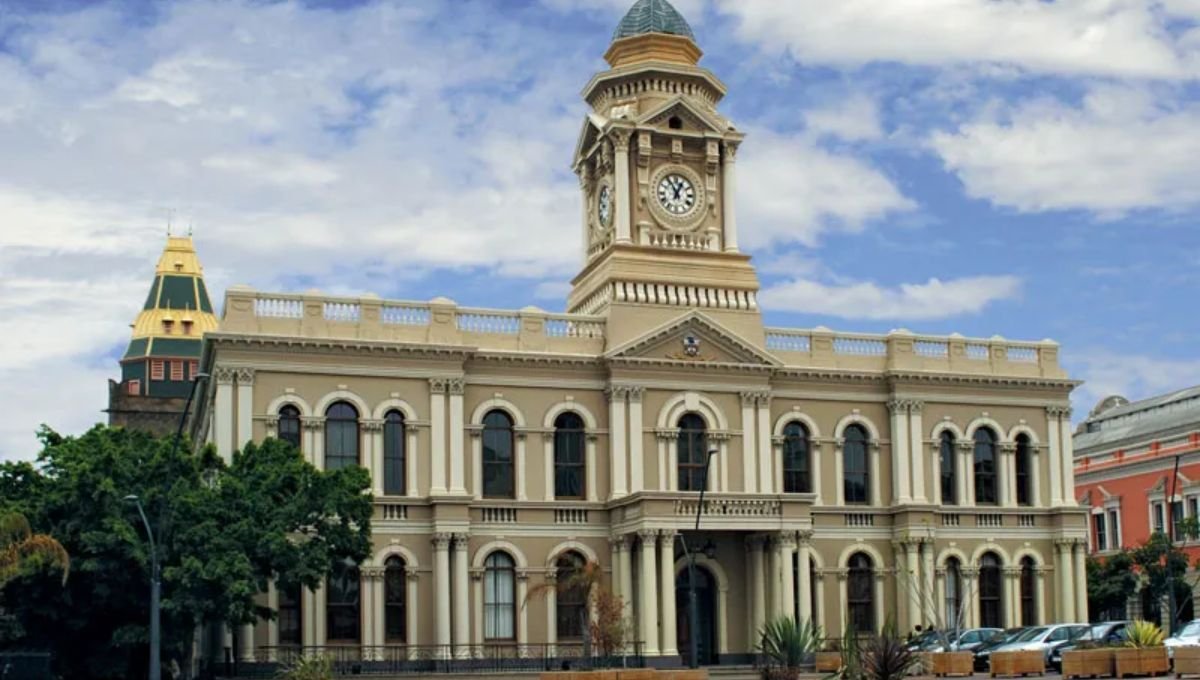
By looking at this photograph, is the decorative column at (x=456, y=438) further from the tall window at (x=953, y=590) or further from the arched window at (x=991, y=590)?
the arched window at (x=991, y=590)

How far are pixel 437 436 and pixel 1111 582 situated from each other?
31664 mm

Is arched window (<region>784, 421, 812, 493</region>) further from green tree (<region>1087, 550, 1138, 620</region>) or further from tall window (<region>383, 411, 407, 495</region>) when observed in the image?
green tree (<region>1087, 550, 1138, 620</region>)

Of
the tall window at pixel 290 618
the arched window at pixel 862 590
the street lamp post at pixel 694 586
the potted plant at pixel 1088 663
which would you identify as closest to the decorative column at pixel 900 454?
the arched window at pixel 862 590

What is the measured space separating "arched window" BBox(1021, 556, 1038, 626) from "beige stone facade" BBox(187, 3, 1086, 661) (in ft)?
0.37

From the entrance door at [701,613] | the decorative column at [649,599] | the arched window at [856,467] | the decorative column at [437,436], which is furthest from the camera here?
the arched window at [856,467]

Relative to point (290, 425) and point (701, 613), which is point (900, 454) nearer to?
point (701, 613)

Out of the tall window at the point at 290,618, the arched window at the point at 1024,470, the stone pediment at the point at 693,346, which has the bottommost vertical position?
the tall window at the point at 290,618

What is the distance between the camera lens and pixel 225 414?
5325cm

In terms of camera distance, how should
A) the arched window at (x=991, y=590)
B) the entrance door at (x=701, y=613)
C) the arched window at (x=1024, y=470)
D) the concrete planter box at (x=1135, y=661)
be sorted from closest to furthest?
1. the concrete planter box at (x=1135, y=661)
2. the entrance door at (x=701, y=613)
3. the arched window at (x=991, y=590)
4. the arched window at (x=1024, y=470)

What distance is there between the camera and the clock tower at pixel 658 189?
59.7m

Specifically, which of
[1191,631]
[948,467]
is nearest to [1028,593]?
[948,467]

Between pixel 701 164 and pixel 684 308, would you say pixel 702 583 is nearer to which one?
pixel 684 308

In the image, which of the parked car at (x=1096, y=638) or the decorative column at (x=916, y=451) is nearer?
the parked car at (x=1096, y=638)

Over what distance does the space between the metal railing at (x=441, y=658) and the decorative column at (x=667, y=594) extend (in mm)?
1002
